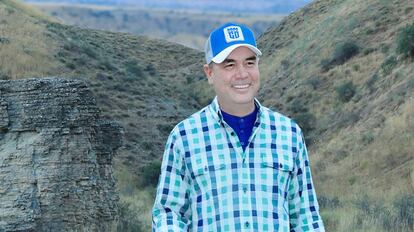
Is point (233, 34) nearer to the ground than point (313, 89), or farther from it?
nearer to the ground

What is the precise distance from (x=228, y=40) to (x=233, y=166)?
59cm

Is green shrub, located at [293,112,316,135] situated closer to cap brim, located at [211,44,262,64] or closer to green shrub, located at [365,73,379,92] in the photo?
green shrub, located at [365,73,379,92]

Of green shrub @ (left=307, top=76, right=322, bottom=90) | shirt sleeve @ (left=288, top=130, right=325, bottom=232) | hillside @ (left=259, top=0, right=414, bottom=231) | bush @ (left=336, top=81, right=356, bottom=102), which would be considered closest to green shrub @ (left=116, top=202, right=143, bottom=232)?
hillside @ (left=259, top=0, right=414, bottom=231)

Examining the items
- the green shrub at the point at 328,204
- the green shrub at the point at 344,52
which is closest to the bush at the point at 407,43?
the green shrub at the point at 344,52

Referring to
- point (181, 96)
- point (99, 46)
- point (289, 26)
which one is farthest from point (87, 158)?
point (289, 26)

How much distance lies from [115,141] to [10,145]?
8.23ft

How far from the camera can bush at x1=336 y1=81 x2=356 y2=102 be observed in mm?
34291

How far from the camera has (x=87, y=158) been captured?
14742mm

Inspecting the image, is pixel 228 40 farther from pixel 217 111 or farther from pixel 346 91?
pixel 346 91

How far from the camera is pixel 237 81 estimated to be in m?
4.04

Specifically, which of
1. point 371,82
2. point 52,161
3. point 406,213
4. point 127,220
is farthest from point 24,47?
point 406,213

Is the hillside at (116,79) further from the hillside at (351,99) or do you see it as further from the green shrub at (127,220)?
the green shrub at (127,220)

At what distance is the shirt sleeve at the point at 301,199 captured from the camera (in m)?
4.08

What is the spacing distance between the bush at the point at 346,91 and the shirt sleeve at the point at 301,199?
99.5 feet
